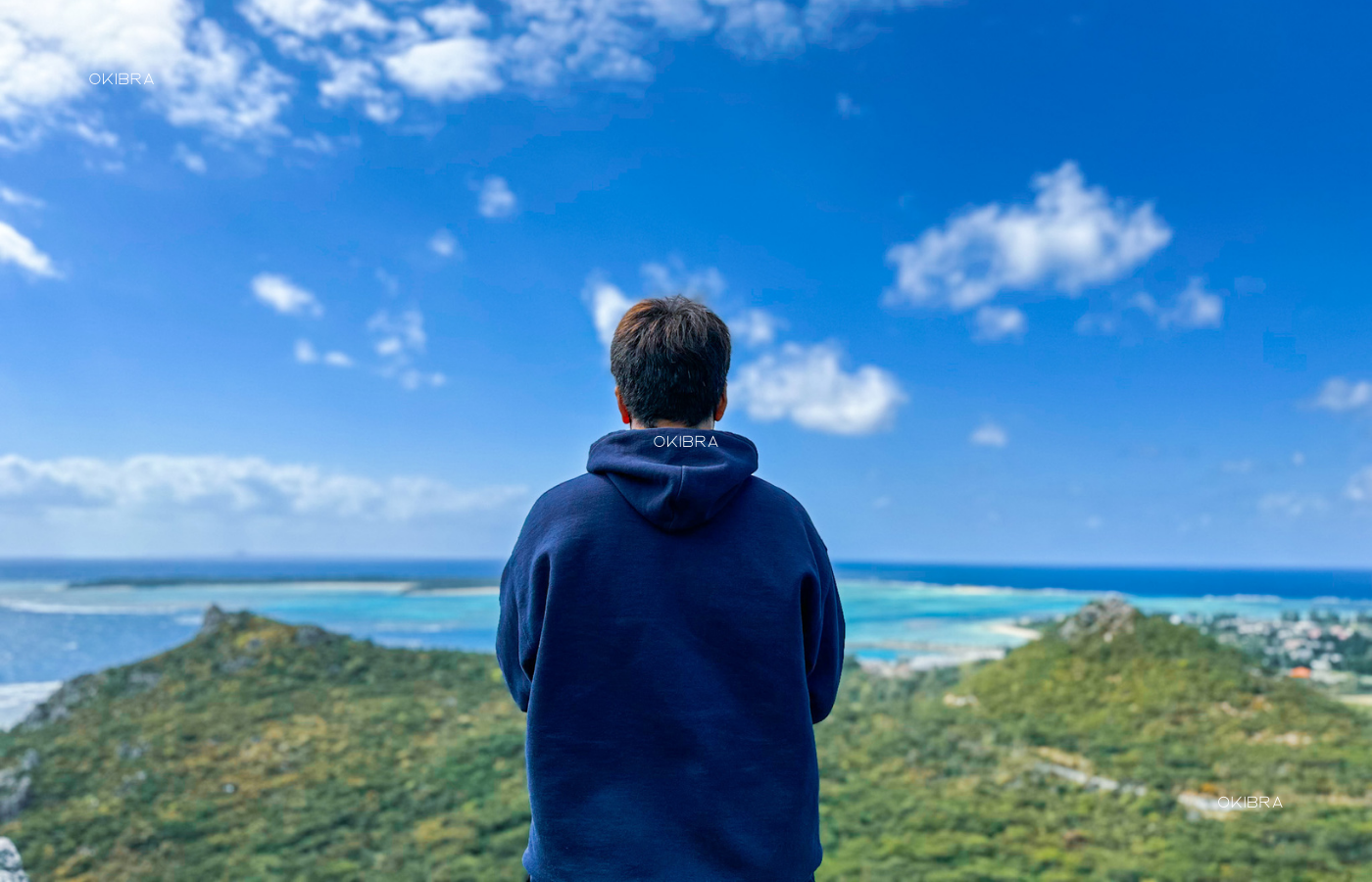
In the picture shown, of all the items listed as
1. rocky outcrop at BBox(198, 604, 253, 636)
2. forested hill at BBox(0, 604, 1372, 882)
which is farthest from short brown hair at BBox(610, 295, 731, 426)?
rocky outcrop at BBox(198, 604, 253, 636)

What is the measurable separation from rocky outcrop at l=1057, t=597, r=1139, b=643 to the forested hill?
27mm

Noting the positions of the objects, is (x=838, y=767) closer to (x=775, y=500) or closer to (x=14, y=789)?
(x=775, y=500)

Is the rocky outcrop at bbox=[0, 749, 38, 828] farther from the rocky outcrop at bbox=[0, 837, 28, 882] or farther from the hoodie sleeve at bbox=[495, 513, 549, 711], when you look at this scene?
the hoodie sleeve at bbox=[495, 513, 549, 711]

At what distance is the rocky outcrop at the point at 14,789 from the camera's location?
537 centimetres

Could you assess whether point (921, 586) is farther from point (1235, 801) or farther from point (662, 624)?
point (662, 624)

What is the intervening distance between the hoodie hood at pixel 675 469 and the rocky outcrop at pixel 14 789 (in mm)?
6548

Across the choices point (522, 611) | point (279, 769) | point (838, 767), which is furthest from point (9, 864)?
point (838, 767)

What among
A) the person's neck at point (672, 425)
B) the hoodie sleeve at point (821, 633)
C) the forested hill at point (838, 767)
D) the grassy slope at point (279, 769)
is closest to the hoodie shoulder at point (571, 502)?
the person's neck at point (672, 425)

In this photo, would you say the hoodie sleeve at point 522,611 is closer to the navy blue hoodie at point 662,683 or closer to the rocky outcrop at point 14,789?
the navy blue hoodie at point 662,683

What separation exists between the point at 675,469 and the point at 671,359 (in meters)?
0.22

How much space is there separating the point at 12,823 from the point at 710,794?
20.9 ft

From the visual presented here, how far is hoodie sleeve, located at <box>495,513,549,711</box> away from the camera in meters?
1.23

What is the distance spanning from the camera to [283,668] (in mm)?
7531

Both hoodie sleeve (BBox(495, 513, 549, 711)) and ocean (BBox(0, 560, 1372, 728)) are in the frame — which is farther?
ocean (BBox(0, 560, 1372, 728))
